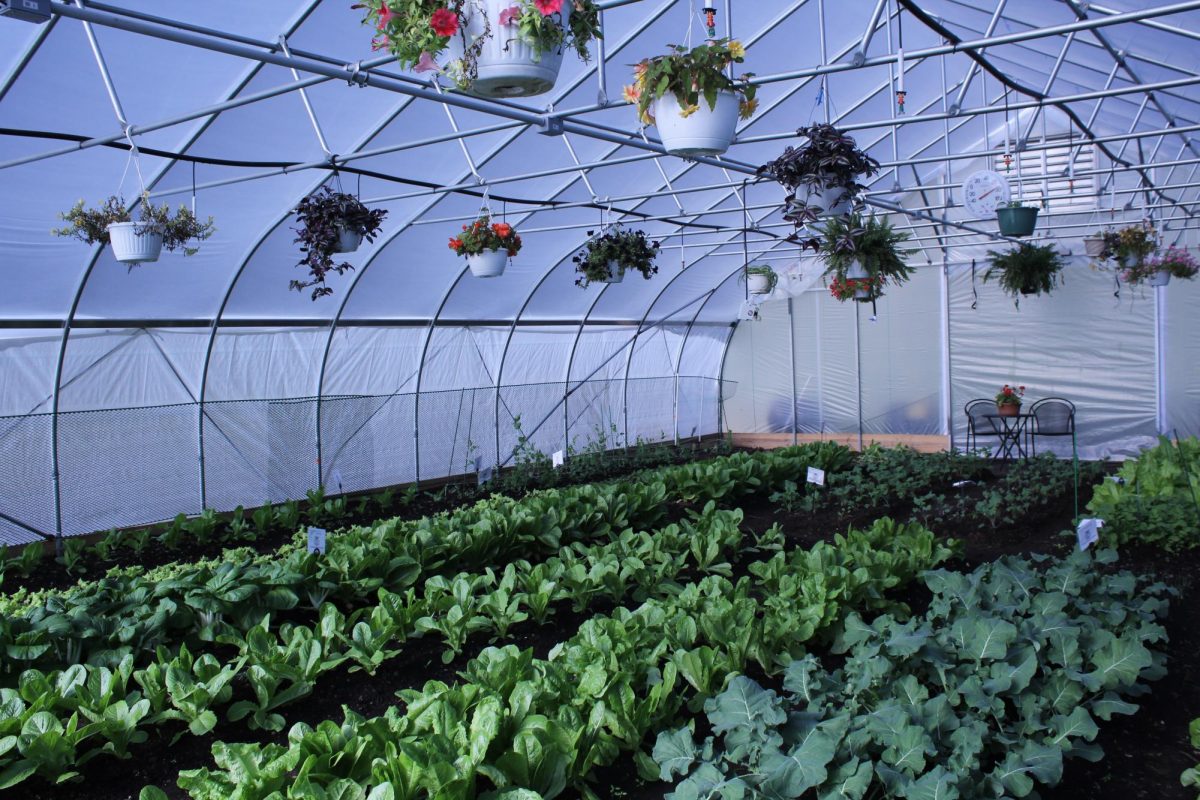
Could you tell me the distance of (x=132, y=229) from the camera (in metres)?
5.96

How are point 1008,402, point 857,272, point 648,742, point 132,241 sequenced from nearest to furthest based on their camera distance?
point 648,742 < point 132,241 < point 857,272 < point 1008,402

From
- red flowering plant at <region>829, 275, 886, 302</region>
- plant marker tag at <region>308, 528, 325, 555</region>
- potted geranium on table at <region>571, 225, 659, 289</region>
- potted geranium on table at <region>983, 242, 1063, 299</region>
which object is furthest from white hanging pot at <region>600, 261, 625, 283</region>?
potted geranium on table at <region>983, 242, 1063, 299</region>

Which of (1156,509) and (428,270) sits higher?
(428,270)

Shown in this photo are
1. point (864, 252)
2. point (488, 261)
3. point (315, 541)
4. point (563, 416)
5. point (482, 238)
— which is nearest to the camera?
point (315, 541)

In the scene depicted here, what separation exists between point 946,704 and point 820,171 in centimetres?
357

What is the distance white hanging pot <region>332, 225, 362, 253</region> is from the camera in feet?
22.6

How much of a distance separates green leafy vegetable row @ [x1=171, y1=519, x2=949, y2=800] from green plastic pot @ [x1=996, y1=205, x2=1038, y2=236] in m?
4.51

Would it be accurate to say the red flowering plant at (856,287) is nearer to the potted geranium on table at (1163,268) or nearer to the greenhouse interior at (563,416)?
the greenhouse interior at (563,416)

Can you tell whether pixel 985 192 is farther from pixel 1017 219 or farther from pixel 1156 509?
pixel 1156 509

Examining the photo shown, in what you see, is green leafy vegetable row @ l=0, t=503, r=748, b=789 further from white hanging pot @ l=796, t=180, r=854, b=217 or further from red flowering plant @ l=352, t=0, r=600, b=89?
red flowering plant @ l=352, t=0, r=600, b=89

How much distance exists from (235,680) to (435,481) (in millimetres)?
6967

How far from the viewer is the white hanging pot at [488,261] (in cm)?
809

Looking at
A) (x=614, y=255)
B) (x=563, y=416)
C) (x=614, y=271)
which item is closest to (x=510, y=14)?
(x=614, y=255)

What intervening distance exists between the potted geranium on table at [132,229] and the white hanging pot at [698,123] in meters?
3.57
